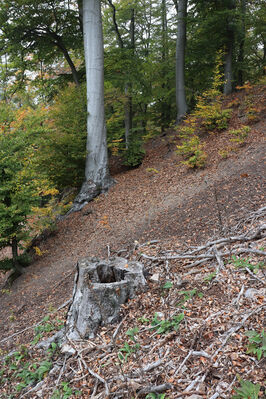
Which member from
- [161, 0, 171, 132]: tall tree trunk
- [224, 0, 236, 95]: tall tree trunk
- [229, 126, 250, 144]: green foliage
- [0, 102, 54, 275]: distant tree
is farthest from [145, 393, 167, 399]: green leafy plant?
[161, 0, 171, 132]: tall tree trunk

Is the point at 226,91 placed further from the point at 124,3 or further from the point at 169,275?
the point at 169,275

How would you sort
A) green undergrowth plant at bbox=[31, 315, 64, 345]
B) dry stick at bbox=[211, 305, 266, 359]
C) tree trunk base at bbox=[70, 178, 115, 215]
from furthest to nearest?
tree trunk base at bbox=[70, 178, 115, 215]
green undergrowth plant at bbox=[31, 315, 64, 345]
dry stick at bbox=[211, 305, 266, 359]

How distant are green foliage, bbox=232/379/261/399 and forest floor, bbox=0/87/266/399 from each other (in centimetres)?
7

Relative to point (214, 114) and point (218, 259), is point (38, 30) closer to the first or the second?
point (214, 114)

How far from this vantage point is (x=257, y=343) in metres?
2.11

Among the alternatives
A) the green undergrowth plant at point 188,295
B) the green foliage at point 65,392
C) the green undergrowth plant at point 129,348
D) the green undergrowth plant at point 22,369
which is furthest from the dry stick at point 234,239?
the green undergrowth plant at point 22,369

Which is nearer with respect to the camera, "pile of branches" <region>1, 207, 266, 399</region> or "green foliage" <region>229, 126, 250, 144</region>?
"pile of branches" <region>1, 207, 266, 399</region>

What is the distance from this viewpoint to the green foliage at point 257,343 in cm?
200

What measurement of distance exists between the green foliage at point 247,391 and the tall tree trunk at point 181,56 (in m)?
11.4

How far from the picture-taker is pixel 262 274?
2.90 metres

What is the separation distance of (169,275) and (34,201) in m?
4.71

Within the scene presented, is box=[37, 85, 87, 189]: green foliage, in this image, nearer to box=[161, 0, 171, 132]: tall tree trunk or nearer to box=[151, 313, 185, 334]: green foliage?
box=[161, 0, 171, 132]: tall tree trunk

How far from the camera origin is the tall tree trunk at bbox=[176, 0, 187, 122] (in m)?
10.9

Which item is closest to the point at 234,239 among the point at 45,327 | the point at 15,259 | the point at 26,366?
the point at 45,327
